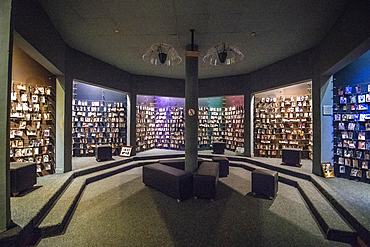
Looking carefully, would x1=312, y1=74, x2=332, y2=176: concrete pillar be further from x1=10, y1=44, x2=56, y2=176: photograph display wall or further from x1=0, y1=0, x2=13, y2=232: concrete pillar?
x1=10, y1=44, x2=56, y2=176: photograph display wall

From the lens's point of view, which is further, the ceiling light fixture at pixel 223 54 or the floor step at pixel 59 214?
the ceiling light fixture at pixel 223 54

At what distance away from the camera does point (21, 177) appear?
11.7 ft

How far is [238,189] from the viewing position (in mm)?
4883

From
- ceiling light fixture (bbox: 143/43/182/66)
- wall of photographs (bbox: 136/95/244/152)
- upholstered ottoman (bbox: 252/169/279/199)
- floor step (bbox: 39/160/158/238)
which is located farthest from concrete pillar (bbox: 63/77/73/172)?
upholstered ottoman (bbox: 252/169/279/199)

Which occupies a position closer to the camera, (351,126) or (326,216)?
(326,216)

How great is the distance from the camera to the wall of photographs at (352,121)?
4703 mm

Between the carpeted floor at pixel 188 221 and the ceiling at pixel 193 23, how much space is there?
393 cm

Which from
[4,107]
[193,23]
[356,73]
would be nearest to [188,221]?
[4,107]

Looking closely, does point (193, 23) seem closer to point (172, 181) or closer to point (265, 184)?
point (172, 181)

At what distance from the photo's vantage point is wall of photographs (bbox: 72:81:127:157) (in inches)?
314

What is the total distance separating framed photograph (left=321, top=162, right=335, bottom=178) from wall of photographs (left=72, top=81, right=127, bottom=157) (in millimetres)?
7328

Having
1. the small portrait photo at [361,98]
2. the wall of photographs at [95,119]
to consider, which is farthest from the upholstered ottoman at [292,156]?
the wall of photographs at [95,119]

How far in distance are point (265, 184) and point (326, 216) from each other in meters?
1.31

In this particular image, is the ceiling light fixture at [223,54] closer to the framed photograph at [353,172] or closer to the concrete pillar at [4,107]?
the concrete pillar at [4,107]
